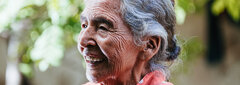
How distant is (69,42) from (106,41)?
68.4 inches

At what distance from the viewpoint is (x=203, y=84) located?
18.9ft

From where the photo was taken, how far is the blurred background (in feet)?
9.07

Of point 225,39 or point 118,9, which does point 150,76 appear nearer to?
point 118,9

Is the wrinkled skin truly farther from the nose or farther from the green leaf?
the green leaf

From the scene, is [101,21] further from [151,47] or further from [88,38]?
[151,47]

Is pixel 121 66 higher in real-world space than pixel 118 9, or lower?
lower

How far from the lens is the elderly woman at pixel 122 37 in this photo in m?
1.63

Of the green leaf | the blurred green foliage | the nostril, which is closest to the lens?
the nostril

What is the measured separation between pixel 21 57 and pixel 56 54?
74cm

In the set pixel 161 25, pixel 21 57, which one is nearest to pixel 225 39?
pixel 21 57

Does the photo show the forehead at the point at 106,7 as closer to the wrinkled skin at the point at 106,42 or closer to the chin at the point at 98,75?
the wrinkled skin at the point at 106,42

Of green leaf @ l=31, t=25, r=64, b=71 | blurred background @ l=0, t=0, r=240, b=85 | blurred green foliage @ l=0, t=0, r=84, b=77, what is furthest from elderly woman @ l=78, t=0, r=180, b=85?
green leaf @ l=31, t=25, r=64, b=71

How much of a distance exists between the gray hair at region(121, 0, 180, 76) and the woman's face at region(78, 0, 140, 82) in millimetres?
28

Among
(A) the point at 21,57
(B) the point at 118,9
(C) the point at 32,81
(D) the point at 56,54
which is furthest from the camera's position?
(C) the point at 32,81
